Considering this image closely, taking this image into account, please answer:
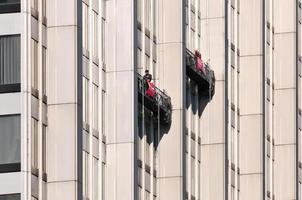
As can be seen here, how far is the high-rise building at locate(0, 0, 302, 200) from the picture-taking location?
70750 millimetres

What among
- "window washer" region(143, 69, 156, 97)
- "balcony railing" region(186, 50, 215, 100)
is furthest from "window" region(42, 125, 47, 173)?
"balcony railing" region(186, 50, 215, 100)

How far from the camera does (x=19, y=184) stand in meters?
69.2

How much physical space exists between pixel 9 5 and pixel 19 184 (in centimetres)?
752

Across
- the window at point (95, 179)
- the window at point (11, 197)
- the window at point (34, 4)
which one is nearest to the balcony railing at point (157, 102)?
the window at point (95, 179)

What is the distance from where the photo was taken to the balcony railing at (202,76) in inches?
3546

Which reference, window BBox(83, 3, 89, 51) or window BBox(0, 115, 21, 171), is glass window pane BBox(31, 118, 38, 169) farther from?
window BBox(83, 3, 89, 51)

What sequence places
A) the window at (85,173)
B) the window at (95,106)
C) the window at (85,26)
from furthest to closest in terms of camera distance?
the window at (95,106) → the window at (85,26) → the window at (85,173)

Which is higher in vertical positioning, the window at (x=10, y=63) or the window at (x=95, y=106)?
the window at (x=10, y=63)

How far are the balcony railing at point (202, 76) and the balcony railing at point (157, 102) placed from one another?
4369 mm

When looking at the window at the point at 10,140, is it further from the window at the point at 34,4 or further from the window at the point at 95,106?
the window at the point at 95,106

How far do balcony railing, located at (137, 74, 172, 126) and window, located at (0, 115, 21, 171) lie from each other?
40.3ft

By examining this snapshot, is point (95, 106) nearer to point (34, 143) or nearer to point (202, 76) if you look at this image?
point (34, 143)

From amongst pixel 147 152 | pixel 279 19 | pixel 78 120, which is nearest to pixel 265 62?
pixel 279 19

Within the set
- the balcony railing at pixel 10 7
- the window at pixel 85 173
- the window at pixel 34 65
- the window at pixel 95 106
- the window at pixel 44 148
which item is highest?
the balcony railing at pixel 10 7
